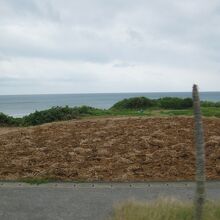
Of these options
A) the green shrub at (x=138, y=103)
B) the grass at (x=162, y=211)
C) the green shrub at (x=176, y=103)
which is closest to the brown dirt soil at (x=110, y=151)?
the grass at (x=162, y=211)

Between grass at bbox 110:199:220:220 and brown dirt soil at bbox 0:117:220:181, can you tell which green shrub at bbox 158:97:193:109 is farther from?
grass at bbox 110:199:220:220

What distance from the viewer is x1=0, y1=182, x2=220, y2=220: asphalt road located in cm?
666

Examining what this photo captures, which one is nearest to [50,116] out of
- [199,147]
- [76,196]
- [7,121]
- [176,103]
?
[7,121]

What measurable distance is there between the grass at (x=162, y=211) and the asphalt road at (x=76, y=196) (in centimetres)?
34

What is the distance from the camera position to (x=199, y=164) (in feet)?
18.0

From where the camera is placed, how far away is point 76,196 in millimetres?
7617

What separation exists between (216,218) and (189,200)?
4.34 ft

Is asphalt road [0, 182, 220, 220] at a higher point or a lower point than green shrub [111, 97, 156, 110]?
lower

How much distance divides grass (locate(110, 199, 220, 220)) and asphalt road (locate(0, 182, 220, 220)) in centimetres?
34

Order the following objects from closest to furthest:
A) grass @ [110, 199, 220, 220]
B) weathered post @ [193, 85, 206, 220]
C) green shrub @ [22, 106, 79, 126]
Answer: weathered post @ [193, 85, 206, 220] → grass @ [110, 199, 220, 220] → green shrub @ [22, 106, 79, 126]

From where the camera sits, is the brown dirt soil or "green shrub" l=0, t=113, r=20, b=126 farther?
"green shrub" l=0, t=113, r=20, b=126

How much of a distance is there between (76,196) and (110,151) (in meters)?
3.28

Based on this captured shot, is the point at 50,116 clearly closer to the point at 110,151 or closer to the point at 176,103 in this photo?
the point at 110,151

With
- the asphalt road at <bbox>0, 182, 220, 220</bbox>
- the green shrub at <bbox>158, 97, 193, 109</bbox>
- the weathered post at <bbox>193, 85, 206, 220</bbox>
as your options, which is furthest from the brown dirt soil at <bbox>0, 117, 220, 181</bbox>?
the green shrub at <bbox>158, 97, 193, 109</bbox>
